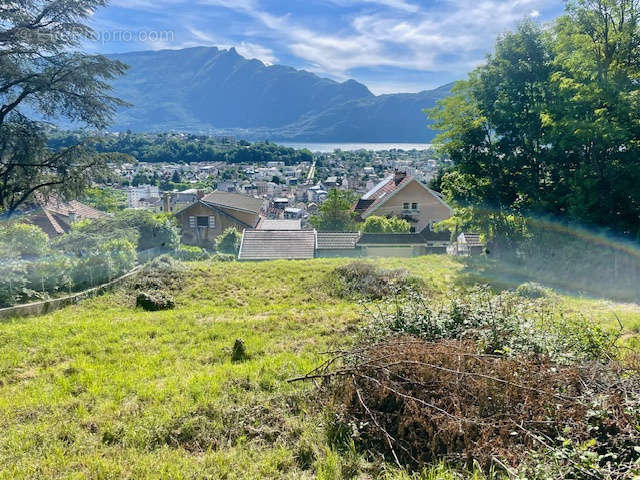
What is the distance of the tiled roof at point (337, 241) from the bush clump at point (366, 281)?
7975 mm

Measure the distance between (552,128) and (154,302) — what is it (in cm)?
1259

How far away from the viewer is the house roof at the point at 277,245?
61.4 ft

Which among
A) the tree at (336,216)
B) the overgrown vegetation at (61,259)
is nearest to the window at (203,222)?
the tree at (336,216)

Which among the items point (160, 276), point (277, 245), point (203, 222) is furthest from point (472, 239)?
point (203, 222)

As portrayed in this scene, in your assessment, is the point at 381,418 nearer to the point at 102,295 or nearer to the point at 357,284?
the point at 357,284

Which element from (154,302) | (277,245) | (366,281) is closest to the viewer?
(154,302)

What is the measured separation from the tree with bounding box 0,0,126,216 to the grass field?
17.8 feet

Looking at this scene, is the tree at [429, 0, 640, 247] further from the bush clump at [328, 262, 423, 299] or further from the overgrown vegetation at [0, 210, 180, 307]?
the overgrown vegetation at [0, 210, 180, 307]

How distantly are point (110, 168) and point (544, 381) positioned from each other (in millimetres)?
13430

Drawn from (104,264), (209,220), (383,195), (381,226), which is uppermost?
(383,195)

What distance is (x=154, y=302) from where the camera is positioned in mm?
9445

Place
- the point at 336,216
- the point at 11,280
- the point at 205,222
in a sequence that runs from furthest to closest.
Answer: the point at 205,222
the point at 336,216
the point at 11,280

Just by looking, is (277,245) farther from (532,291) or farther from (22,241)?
(532,291)

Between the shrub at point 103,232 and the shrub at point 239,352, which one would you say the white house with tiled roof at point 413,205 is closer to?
the shrub at point 103,232
